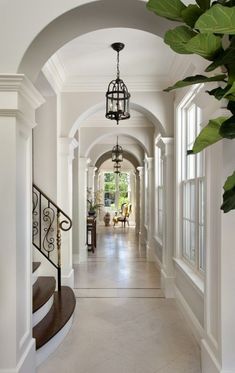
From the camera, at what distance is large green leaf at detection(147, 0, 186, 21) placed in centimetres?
110

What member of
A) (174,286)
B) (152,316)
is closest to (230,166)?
(152,316)

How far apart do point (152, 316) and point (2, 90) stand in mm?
3064

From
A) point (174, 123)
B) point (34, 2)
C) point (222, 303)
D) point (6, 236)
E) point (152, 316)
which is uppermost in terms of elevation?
point (34, 2)

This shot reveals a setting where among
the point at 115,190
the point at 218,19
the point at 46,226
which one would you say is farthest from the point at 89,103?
the point at 115,190

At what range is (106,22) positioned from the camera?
2.39 metres

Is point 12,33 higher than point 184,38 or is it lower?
higher

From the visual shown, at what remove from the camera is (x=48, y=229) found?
451 centimetres

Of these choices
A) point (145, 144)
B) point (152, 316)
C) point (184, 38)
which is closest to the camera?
point (184, 38)

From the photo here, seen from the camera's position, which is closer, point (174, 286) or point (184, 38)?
point (184, 38)

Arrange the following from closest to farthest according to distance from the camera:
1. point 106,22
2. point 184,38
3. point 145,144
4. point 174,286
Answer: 1. point 184,38
2. point 106,22
3. point 174,286
4. point 145,144

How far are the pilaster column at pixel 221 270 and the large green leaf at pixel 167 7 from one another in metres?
1.09

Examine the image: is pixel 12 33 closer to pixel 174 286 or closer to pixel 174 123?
pixel 174 123

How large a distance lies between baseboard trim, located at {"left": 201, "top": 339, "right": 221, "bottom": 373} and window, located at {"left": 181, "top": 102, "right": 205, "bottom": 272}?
104 centimetres

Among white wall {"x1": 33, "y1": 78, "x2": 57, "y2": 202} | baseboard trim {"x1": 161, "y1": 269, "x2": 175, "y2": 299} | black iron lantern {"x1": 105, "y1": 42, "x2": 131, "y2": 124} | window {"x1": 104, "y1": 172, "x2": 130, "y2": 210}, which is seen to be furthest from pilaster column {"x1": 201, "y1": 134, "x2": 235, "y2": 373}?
window {"x1": 104, "y1": 172, "x2": 130, "y2": 210}
